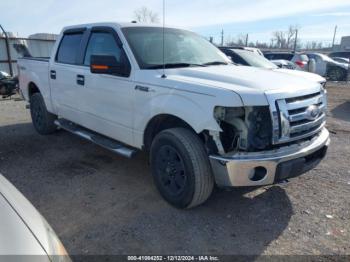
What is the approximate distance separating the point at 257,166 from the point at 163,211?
116cm

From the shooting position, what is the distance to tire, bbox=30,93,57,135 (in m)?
6.14

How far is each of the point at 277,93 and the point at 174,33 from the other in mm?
2036

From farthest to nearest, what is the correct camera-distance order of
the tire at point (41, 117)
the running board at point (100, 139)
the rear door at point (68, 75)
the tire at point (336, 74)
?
1. the tire at point (336, 74)
2. the tire at point (41, 117)
3. the rear door at point (68, 75)
4. the running board at point (100, 139)

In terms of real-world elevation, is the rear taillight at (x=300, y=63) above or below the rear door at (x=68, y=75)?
below

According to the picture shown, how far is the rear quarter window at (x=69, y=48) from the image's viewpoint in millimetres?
5039

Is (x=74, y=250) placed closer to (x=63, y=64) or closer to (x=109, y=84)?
(x=109, y=84)

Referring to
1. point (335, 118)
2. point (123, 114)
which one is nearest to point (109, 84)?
point (123, 114)

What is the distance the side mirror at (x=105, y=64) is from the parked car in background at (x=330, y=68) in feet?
57.8

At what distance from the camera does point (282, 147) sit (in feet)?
10.3

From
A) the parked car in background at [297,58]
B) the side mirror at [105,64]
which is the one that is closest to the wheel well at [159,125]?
the side mirror at [105,64]

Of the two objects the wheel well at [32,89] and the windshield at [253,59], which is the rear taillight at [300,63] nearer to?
the windshield at [253,59]

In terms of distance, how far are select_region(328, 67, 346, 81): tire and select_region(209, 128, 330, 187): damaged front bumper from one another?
18297mm

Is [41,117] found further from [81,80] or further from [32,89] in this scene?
[81,80]

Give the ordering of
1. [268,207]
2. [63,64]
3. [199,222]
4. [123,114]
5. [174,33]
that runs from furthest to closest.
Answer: [63,64] → [174,33] → [123,114] → [268,207] → [199,222]
